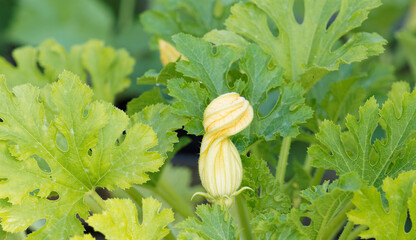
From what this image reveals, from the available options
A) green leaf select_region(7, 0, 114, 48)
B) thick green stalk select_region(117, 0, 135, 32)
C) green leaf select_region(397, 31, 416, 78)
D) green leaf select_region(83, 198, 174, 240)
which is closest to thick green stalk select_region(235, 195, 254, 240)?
green leaf select_region(83, 198, 174, 240)

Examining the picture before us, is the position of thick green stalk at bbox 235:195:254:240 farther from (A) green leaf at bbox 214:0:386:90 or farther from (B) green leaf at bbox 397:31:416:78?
(B) green leaf at bbox 397:31:416:78

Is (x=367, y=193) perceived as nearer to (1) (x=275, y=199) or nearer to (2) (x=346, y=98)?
(1) (x=275, y=199)

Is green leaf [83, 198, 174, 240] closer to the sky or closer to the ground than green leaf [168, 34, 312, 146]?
closer to the ground

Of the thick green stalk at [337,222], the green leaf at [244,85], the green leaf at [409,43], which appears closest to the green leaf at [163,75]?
the green leaf at [244,85]

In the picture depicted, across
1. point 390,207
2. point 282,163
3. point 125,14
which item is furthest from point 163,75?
point 125,14

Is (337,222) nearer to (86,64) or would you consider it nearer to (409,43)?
(86,64)

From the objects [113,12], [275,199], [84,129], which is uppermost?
[113,12]

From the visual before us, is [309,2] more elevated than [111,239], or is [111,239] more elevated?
[309,2]

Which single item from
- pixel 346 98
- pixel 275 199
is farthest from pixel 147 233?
pixel 346 98
